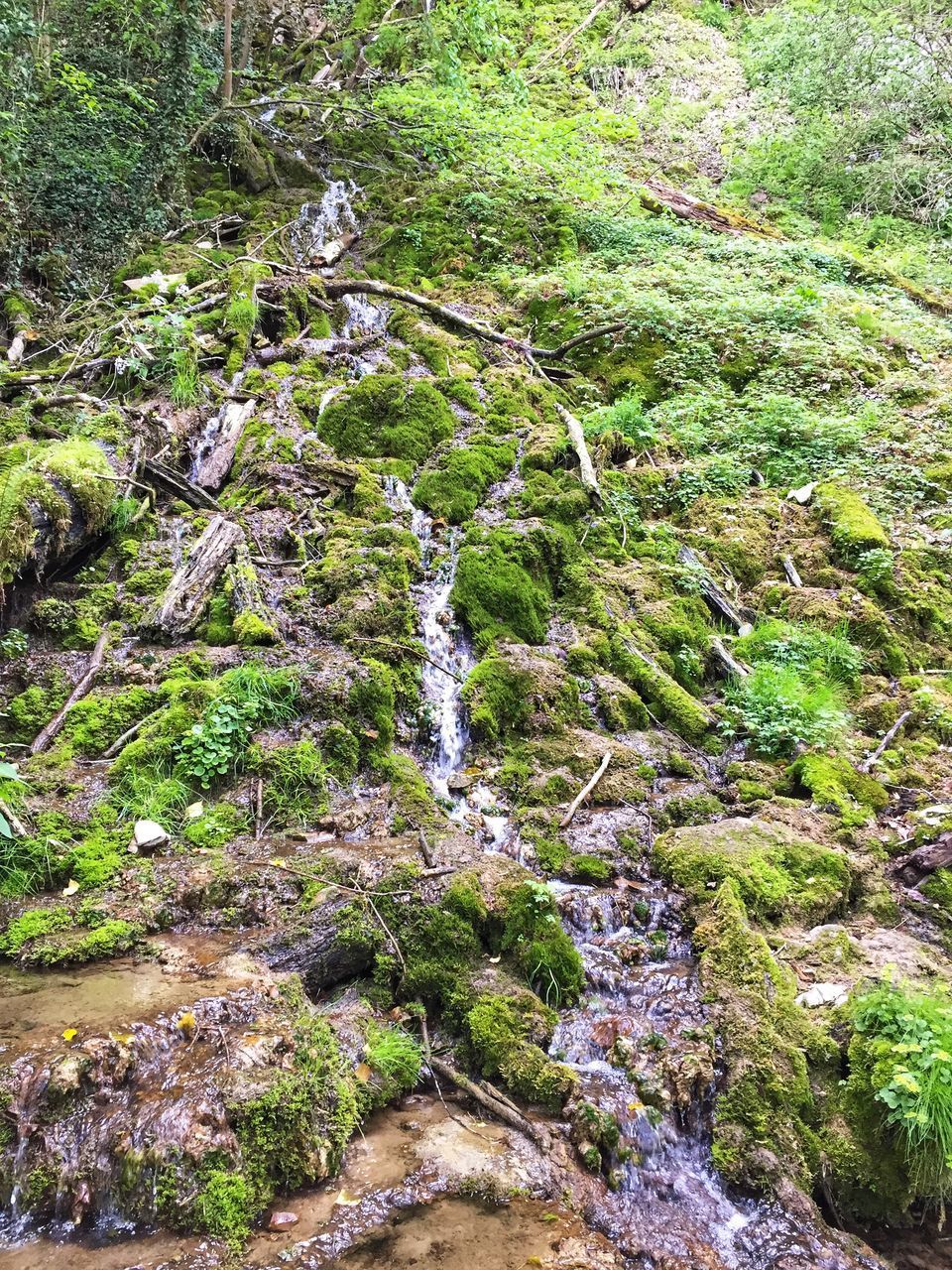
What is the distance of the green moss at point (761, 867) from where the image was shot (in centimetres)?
457

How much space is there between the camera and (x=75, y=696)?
5.33 m

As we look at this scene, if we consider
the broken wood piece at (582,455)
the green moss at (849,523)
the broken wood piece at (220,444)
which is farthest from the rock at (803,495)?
the broken wood piece at (220,444)

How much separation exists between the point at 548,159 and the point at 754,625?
10.8 m

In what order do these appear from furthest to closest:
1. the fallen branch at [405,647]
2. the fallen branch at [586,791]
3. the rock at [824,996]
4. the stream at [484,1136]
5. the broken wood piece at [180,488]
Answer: the broken wood piece at [180,488] < the fallen branch at [405,647] < the fallen branch at [586,791] < the rock at [824,996] < the stream at [484,1136]

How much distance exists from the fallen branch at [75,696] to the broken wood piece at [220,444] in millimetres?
2446

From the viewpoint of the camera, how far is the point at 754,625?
725 centimetres

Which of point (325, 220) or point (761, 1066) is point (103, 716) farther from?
point (325, 220)

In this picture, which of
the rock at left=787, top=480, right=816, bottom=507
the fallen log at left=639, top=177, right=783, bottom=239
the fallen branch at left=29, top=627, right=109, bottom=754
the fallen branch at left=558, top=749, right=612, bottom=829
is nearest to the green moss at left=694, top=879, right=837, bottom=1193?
the fallen branch at left=558, top=749, right=612, bottom=829

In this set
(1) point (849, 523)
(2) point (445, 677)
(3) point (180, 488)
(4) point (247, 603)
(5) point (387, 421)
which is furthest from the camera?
(5) point (387, 421)

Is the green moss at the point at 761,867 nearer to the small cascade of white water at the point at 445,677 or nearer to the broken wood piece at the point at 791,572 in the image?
the small cascade of white water at the point at 445,677

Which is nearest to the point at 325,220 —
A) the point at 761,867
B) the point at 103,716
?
the point at 103,716

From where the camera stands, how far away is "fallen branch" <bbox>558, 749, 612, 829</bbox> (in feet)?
17.3

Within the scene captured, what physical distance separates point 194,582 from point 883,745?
19.6ft

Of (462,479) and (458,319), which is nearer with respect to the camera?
(462,479)
